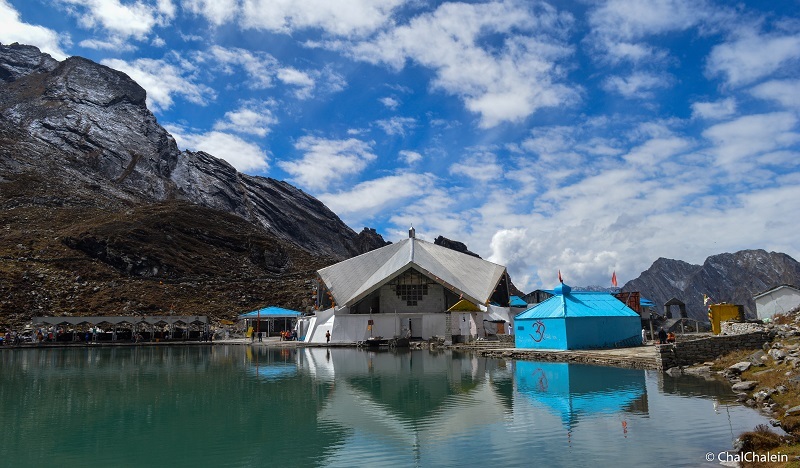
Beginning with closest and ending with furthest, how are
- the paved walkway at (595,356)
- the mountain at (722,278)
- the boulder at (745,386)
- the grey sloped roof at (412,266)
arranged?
the boulder at (745,386) → the paved walkway at (595,356) → the grey sloped roof at (412,266) → the mountain at (722,278)

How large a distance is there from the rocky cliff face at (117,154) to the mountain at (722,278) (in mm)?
86743

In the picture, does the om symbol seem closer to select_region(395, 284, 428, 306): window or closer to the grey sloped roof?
the grey sloped roof

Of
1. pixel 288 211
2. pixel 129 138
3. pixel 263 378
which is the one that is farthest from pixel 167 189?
pixel 263 378

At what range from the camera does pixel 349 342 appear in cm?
4175

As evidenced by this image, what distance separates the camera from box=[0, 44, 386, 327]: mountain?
209 ft

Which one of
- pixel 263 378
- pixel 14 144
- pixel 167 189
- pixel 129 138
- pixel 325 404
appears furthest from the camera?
pixel 129 138

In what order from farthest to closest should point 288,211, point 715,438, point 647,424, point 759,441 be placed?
1. point 288,211
2. point 647,424
3. point 715,438
4. point 759,441

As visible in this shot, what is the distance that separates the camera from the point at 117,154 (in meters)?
128

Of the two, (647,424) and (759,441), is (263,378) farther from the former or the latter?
(759,441)

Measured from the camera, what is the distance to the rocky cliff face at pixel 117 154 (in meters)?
114

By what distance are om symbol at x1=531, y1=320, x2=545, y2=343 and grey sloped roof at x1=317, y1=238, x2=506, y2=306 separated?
14.9 metres

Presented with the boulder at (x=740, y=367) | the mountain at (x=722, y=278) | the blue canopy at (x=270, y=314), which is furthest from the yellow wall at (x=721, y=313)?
the mountain at (x=722, y=278)

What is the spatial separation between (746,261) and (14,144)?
570 feet

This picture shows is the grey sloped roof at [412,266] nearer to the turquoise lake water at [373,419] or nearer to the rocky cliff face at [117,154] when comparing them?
the turquoise lake water at [373,419]
